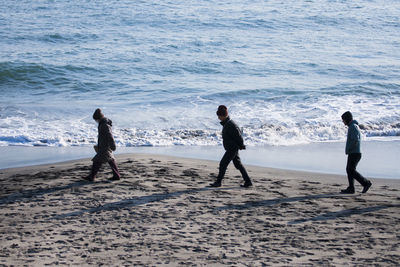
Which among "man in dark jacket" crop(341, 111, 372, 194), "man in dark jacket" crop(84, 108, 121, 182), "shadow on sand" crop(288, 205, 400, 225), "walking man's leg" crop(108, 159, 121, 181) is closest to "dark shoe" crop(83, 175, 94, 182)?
"man in dark jacket" crop(84, 108, 121, 182)

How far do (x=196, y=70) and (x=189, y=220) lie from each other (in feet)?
62.2

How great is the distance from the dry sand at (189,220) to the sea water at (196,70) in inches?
194

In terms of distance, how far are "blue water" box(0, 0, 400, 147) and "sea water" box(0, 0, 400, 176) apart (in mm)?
66

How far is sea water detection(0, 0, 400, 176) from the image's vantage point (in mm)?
15961

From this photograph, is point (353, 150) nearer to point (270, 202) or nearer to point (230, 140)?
point (270, 202)

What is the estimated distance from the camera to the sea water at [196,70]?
15961mm

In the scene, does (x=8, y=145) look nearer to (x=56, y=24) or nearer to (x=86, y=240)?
(x=86, y=240)

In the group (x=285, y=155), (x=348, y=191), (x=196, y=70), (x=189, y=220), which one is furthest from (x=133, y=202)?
(x=196, y=70)

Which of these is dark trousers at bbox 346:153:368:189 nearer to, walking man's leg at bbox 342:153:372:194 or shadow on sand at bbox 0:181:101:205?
walking man's leg at bbox 342:153:372:194

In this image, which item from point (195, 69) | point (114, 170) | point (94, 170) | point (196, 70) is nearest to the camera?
point (94, 170)

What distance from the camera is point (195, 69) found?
2572 cm

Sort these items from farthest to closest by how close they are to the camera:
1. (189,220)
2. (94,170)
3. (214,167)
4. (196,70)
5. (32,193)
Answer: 1. (196,70)
2. (214,167)
3. (94,170)
4. (32,193)
5. (189,220)

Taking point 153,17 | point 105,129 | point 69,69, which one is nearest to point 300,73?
point 69,69

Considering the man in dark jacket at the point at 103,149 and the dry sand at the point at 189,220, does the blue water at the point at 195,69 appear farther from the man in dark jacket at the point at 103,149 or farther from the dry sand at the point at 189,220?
the dry sand at the point at 189,220
